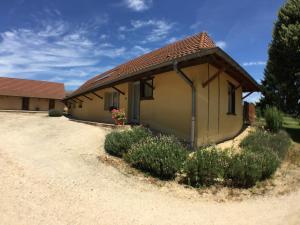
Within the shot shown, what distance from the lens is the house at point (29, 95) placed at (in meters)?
35.3

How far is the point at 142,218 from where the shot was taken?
13.6 feet

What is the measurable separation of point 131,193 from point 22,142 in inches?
244

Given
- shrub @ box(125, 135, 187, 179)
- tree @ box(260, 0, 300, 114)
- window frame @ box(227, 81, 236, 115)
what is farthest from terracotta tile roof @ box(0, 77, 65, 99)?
shrub @ box(125, 135, 187, 179)

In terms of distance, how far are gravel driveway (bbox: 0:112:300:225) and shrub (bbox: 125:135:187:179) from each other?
1.82ft

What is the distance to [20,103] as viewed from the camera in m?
36.1

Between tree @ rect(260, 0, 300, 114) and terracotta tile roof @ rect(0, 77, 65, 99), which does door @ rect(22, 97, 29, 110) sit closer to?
terracotta tile roof @ rect(0, 77, 65, 99)

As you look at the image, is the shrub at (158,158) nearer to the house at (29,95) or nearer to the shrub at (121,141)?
the shrub at (121,141)

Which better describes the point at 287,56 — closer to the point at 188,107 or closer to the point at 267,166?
the point at 188,107

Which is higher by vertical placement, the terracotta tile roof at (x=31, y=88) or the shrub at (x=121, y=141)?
the terracotta tile roof at (x=31, y=88)

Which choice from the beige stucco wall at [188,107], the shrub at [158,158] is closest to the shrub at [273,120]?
the beige stucco wall at [188,107]

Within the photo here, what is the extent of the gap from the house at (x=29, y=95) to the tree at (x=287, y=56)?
29671 mm

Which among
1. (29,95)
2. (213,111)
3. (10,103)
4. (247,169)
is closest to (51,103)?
(29,95)

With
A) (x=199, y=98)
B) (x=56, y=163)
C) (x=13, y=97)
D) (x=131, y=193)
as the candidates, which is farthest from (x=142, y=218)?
(x=13, y=97)

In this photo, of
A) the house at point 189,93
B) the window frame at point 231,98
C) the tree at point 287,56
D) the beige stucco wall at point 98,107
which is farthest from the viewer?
the tree at point 287,56
